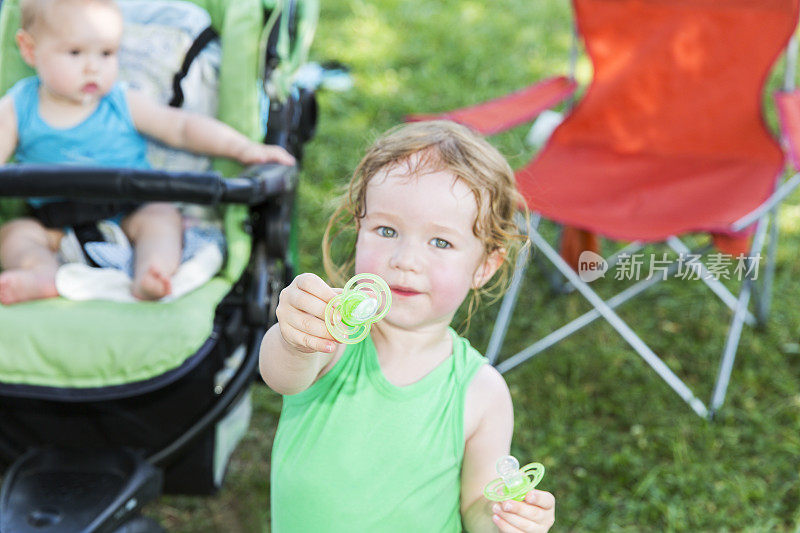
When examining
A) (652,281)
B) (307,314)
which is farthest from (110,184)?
(652,281)

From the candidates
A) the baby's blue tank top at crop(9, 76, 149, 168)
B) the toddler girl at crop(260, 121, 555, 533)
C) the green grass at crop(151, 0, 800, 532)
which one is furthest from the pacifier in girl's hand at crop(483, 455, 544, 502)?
the baby's blue tank top at crop(9, 76, 149, 168)

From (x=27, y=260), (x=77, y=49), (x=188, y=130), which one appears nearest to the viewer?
(x=27, y=260)

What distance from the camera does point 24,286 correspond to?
74.2 inches

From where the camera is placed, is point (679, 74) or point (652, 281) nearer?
point (652, 281)

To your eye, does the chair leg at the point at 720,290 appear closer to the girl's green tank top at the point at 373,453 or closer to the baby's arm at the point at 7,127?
the girl's green tank top at the point at 373,453

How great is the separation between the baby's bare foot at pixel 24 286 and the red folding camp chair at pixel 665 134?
4.11ft

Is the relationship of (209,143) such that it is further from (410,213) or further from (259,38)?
(410,213)

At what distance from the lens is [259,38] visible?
2373mm

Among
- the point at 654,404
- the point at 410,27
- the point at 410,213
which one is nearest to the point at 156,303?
the point at 410,213

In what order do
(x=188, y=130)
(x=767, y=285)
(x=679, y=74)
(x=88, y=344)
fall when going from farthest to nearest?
(x=679, y=74)
(x=767, y=285)
(x=188, y=130)
(x=88, y=344)

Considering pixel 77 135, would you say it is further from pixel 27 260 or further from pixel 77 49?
pixel 27 260

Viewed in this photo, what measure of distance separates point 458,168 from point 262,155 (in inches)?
39.2

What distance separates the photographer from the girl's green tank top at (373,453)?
4.32ft

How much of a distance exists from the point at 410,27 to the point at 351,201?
3.70m
